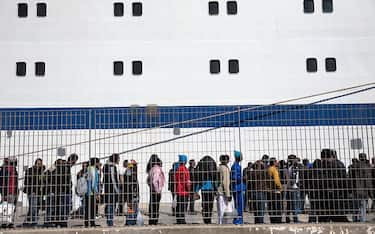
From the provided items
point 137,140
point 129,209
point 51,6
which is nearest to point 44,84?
point 51,6

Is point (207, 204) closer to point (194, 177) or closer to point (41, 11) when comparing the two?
point (194, 177)

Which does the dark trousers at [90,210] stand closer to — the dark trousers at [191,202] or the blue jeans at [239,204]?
the dark trousers at [191,202]

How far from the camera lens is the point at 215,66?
11.4 metres

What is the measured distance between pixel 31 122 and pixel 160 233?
2.14m

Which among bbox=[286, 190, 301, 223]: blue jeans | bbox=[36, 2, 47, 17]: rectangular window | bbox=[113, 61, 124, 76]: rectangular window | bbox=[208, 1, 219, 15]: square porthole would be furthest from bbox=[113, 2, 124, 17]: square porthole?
bbox=[286, 190, 301, 223]: blue jeans

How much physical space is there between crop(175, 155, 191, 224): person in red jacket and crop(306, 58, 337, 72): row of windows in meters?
6.33

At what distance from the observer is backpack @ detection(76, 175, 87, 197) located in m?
6.24

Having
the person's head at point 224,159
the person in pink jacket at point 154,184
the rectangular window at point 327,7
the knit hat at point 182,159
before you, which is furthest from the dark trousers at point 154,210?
the rectangular window at point 327,7

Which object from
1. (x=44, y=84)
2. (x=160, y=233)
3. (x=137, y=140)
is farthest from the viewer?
(x=44, y=84)

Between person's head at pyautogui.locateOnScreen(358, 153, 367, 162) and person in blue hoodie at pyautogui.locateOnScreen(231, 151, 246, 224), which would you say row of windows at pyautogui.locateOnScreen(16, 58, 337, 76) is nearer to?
person in blue hoodie at pyautogui.locateOnScreen(231, 151, 246, 224)

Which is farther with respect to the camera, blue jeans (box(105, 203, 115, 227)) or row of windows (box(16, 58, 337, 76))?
row of windows (box(16, 58, 337, 76))

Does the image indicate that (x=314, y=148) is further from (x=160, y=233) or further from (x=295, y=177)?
(x=160, y=233)

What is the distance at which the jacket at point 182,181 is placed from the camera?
581 centimetres

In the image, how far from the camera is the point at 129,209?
19.1 ft
